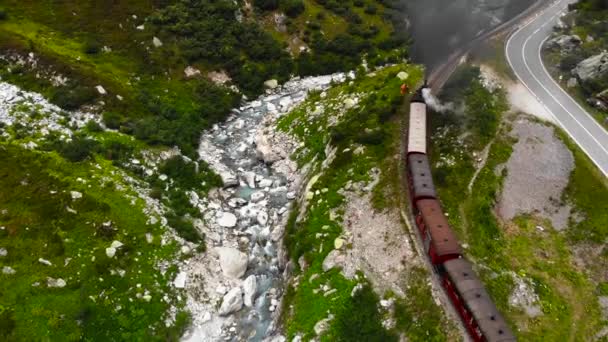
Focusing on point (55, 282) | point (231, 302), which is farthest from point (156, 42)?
point (231, 302)

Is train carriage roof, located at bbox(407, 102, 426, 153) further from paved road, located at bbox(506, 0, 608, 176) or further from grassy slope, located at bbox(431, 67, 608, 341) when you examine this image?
paved road, located at bbox(506, 0, 608, 176)

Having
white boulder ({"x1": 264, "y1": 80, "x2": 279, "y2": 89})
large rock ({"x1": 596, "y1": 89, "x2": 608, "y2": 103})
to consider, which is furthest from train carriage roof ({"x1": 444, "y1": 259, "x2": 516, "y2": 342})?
white boulder ({"x1": 264, "y1": 80, "x2": 279, "y2": 89})

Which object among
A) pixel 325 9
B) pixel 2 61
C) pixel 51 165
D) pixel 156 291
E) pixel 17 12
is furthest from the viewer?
pixel 325 9

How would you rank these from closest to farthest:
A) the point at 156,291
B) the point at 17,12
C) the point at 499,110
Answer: the point at 156,291, the point at 499,110, the point at 17,12

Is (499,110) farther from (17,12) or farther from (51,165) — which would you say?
(17,12)

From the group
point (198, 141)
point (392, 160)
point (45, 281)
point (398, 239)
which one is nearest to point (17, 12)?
point (198, 141)

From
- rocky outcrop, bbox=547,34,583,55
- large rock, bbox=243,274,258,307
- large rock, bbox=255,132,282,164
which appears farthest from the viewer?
rocky outcrop, bbox=547,34,583,55
